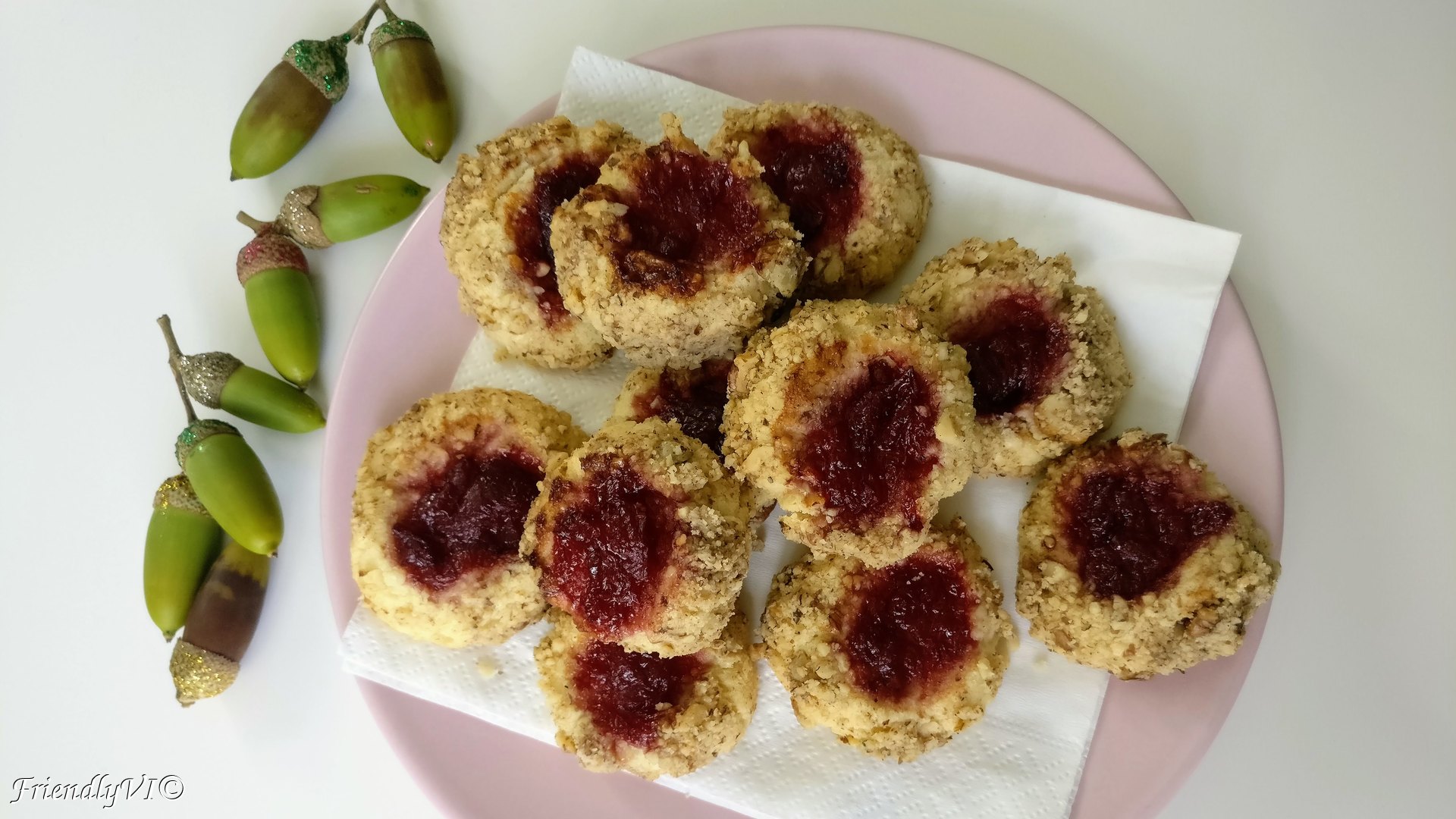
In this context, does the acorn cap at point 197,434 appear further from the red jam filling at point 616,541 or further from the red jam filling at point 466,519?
the red jam filling at point 616,541

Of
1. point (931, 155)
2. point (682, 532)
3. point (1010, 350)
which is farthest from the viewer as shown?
point (931, 155)

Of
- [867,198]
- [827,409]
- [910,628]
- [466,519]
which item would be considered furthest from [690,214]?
[910,628]

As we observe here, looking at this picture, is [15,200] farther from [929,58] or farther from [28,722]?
[929,58]

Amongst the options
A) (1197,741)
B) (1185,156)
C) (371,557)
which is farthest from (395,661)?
(1185,156)

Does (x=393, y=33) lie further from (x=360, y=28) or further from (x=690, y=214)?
(x=690, y=214)

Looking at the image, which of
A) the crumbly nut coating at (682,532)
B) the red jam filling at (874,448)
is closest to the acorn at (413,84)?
the crumbly nut coating at (682,532)

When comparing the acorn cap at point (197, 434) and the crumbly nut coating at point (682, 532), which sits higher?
the crumbly nut coating at point (682, 532)
